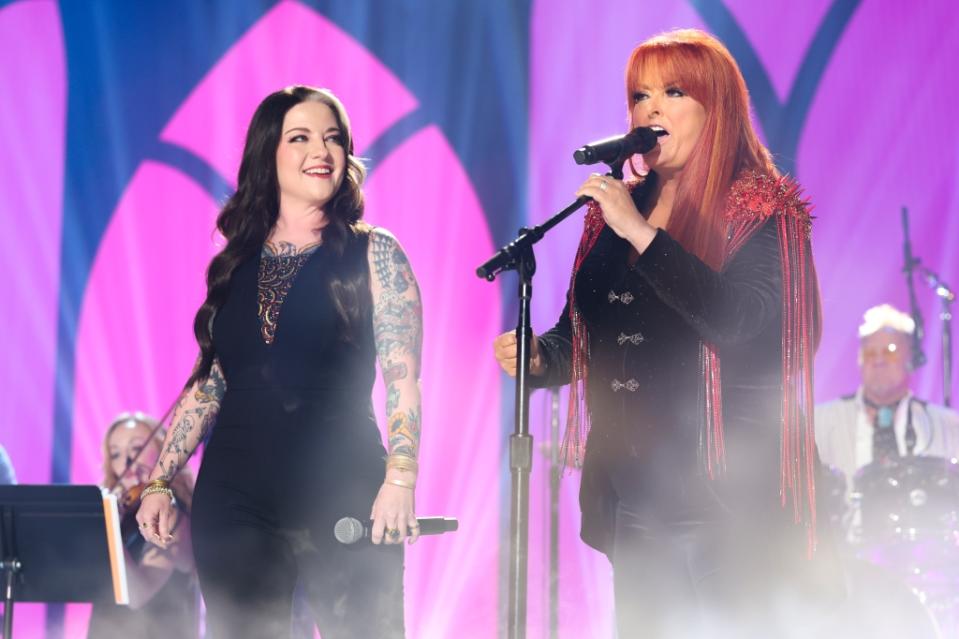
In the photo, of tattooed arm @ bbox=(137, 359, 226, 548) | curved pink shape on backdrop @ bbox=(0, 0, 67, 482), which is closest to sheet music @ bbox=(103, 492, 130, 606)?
tattooed arm @ bbox=(137, 359, 226, 548)

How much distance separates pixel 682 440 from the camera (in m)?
1.89

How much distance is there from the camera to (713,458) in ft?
6.09

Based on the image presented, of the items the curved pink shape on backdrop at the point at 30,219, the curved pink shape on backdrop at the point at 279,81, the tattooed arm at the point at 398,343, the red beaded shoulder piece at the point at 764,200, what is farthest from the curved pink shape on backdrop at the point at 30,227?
the red beaded shoulder piece at the point at 764,200

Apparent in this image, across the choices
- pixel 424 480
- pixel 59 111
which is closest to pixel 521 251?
pixel 424 480

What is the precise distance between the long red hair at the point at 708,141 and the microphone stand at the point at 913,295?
299 centimetres

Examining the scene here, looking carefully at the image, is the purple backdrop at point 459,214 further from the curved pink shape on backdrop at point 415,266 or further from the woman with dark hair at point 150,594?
the woman with dark hair at point 150,594

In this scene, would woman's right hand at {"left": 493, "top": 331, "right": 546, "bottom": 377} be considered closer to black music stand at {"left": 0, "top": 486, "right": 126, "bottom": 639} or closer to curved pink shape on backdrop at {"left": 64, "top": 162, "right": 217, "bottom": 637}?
black music stand at {"left": 0, "top": 486, "right": 126, "bottom": 639}

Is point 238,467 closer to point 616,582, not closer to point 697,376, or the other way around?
point 616,582

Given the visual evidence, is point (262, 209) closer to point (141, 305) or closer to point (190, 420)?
point (190, 420)

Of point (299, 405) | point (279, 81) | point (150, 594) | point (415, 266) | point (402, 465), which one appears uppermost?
point (279, 81)

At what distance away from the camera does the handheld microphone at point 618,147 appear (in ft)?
5.97

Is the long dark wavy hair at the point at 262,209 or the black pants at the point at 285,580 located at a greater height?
the long dark wavy hair at the point at 262,209

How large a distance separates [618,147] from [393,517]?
31.4 inches

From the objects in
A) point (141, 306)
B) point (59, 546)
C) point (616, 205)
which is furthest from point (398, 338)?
point (141, 306)
